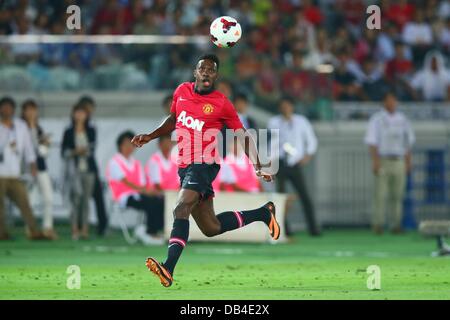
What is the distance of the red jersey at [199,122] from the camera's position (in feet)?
48.6

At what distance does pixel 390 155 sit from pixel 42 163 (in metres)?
7.15

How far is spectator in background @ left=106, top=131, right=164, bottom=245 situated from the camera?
22625 mm

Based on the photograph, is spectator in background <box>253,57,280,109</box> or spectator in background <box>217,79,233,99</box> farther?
spectator in background <box>253,57,280,109</box>

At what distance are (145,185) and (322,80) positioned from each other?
4583mm

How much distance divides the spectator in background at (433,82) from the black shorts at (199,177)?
46.8 ft

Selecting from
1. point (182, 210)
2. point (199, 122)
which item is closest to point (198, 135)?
point (199, 122)

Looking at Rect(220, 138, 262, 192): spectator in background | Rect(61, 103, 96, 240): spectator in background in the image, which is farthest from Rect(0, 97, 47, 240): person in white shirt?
Rect(220, 138, 262, 192): spectator in background

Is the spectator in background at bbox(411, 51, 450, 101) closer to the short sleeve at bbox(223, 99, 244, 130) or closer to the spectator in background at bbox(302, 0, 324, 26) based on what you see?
the spectator in background at bbox(302, 0, 324, 26)

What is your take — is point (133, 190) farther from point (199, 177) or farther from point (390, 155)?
point (199, 177)

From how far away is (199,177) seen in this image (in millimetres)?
14734

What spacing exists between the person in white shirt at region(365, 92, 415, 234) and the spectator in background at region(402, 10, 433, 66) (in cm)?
377

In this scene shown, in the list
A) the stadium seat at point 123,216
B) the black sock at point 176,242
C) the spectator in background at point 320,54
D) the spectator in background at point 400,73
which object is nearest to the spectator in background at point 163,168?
the stadium seat at point 123,216

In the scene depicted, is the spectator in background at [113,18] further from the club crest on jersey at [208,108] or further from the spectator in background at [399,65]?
the club crest on jersey at [208,108]
